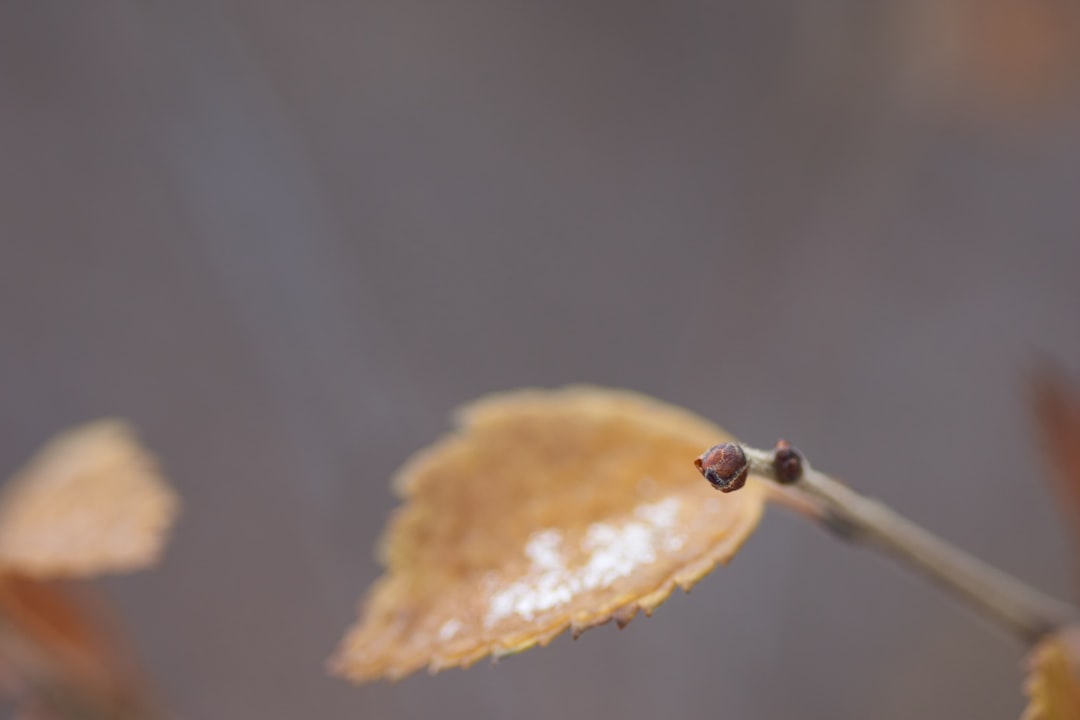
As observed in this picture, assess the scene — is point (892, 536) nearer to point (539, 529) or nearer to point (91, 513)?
point (539, 529)

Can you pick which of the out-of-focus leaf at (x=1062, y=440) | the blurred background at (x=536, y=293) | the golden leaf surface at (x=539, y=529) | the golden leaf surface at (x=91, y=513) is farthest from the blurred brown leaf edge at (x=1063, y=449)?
the blurred background at (x=536, y=293)

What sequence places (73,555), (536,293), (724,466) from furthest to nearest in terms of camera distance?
(536,293) → (73,555) → (724,466)

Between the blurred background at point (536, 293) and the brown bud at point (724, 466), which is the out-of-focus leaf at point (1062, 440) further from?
the blurred background at point (536, 293)

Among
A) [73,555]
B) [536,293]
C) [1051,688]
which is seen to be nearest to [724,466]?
[1051,688]

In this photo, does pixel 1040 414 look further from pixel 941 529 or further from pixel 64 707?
pixel 941 529

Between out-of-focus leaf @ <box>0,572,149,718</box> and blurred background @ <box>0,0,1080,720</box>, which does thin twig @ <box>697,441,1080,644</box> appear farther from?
blurred background @ <box>0,0,1080,720</box>

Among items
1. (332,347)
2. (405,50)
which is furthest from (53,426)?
(405,50)
